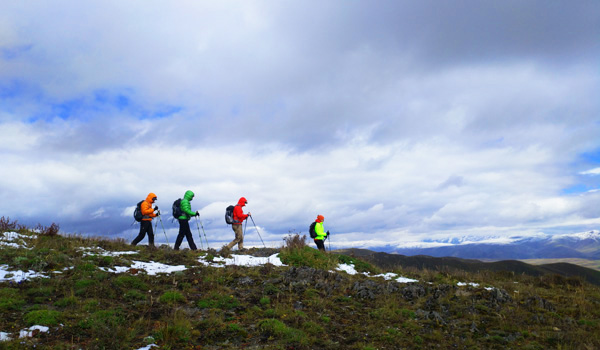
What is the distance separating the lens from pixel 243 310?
912 centimetres

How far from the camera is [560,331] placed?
8.66m

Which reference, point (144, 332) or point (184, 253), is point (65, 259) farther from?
point (144, 332)

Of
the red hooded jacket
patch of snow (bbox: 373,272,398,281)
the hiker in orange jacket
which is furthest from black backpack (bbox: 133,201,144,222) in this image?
patch of snow (bbox: 373,272,398,281)

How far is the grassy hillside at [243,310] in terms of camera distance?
7.19 meters

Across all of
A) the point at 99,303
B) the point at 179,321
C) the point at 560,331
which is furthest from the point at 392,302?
the point at 99,303

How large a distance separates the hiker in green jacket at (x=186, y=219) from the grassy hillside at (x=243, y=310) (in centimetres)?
300

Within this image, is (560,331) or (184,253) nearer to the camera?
(560,331)

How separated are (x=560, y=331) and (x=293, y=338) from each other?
6809 mm

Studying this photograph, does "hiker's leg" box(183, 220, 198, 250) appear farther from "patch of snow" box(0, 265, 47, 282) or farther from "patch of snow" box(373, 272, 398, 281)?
"patch of snow" box(373, 272, 398, 281)

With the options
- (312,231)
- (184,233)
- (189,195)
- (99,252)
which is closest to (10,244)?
(99,252)

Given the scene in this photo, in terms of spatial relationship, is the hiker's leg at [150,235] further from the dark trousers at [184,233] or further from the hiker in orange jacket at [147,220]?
the dark trousers at [184,233]

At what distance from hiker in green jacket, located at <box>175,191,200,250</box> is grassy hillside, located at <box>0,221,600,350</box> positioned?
3000 mm

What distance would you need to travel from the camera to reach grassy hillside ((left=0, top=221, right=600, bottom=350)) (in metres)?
7.19

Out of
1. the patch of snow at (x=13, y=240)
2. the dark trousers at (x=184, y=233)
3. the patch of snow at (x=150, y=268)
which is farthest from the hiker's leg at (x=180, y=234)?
the patch of snow at (x=13, y=240)
